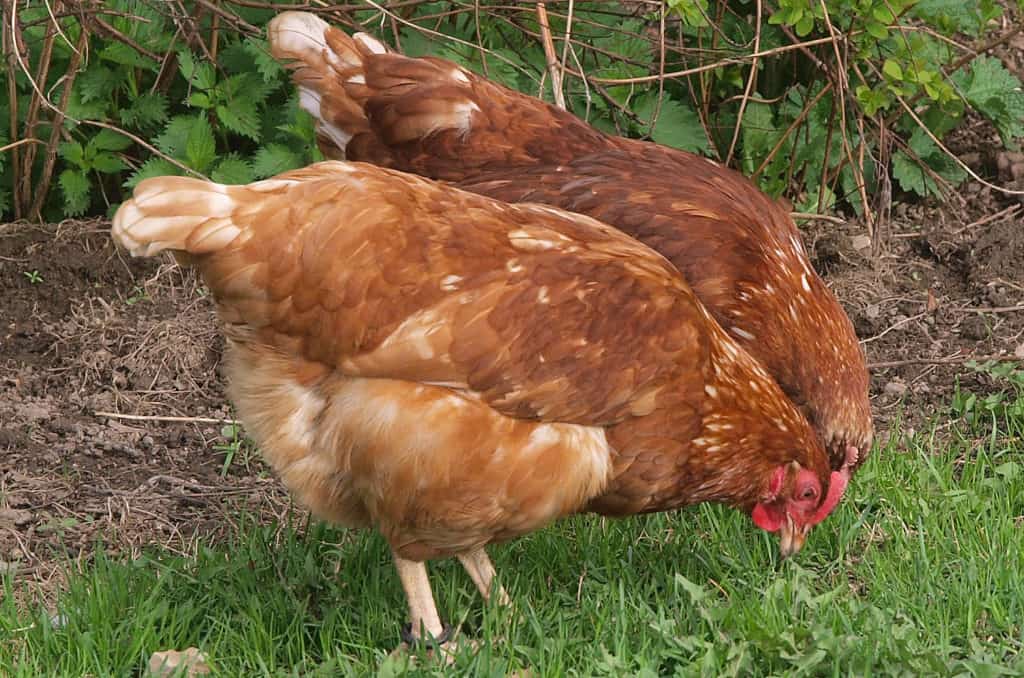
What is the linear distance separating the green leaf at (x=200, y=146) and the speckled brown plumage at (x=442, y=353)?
7.30 feet

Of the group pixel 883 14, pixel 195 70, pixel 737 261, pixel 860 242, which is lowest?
pixel 860 242

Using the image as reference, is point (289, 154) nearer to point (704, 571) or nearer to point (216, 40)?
point (216, 40)

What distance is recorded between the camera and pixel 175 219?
3.26 metres

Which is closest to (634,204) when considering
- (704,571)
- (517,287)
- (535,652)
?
(517,287)

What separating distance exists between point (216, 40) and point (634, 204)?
7.99 feet

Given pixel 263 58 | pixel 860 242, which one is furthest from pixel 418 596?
pixel 860 242

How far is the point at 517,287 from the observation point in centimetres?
355

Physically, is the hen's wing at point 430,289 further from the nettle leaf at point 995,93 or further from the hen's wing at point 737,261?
the nettle leaf at point 995,93

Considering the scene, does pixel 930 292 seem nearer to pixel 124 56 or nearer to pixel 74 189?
pixel 124 56

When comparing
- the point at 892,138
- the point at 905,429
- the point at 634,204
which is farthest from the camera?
the point at 892,138

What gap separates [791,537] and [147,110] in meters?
3.46

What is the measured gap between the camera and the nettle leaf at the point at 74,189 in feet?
19.5

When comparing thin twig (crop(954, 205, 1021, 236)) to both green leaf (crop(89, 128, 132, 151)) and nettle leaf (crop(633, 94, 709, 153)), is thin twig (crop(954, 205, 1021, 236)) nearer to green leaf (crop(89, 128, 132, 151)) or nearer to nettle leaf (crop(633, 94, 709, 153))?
nettle leaf (crop(633, 94, 709, 153))

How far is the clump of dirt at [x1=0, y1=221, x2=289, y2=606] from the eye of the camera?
4.54m
